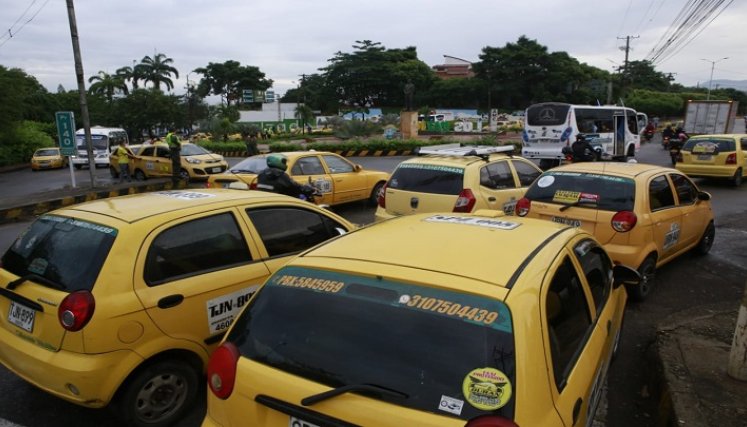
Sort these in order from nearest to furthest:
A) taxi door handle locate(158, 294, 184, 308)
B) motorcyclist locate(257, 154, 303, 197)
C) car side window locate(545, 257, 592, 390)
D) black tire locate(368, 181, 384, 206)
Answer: car side window locate(545, 257, 592, 390)
taxi door handle locate(158, 294, 184, 308)
motorcyclist locate(257, 154, 303, 197)
black tire locate(368, 181, 384, 206)

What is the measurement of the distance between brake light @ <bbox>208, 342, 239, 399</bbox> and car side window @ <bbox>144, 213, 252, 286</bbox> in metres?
1.28

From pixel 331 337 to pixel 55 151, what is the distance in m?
31.4

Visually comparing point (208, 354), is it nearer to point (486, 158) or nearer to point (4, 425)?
point (4, 425)

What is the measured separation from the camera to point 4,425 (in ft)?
11.0

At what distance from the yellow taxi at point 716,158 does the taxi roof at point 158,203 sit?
1448 cm

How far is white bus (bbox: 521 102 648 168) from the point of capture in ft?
67.8

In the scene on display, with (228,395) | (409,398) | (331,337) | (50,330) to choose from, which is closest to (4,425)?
(50,330)

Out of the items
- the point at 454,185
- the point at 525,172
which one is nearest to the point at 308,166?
the point at 454,185

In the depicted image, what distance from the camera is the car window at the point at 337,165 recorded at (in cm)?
1069

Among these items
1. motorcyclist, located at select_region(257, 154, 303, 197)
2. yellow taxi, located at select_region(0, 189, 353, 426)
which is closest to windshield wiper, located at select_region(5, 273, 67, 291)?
yellow taxi, located at select_region(0, 189, 353, 426)

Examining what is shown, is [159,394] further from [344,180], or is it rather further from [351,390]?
[344,180]

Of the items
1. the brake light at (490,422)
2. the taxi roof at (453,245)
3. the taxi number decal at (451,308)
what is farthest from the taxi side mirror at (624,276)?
the brake light at (490,422)

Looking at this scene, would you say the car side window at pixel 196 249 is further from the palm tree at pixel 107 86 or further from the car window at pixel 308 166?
the palm tree at pixel 107 86

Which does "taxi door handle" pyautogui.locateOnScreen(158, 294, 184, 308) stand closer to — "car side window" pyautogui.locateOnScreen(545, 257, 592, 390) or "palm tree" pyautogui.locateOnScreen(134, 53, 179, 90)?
"car side window" pyautogui.locateOnScreen(545, 257, 592, 390)
